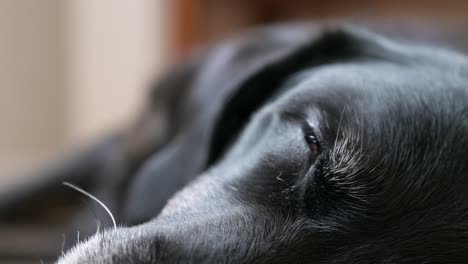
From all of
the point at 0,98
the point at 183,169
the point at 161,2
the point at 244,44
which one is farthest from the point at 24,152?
the point at 183,169

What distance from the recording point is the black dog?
0.91 meters

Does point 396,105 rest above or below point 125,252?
above

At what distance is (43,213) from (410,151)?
1727mm

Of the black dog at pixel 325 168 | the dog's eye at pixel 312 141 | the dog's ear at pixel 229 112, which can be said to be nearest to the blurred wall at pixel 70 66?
the dog's ear at pixel 229 112

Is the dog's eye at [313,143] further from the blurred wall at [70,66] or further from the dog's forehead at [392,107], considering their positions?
the blurred wall at [70,66]

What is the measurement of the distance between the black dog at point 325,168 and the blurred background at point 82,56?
1940 mm

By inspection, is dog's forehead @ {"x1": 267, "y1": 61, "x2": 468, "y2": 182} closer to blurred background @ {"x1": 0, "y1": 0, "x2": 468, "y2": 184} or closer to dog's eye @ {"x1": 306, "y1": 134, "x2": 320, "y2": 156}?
dog's eye @ {"x1": 306, "y1": 134, "x2": 320, "y2": 156}

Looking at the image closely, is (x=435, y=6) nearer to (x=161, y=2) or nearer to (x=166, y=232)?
(x=161, y=2)

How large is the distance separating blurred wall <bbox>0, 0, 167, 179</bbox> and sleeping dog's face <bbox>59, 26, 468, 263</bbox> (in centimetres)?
233

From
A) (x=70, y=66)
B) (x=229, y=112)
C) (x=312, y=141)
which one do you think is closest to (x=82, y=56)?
(x=70, y=66)

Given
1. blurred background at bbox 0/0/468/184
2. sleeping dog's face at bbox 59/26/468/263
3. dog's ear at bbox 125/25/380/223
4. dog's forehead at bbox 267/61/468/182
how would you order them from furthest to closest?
1. blurred background at bbox 0/0/468/184
2. dog's ear at bbox 125/25/380/223
3. dog's forehead at bbox 267/61/468/182
4. sleeping dog's face at bbox 59/26/468/263

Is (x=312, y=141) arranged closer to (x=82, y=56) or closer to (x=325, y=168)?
(x=325, y=168)

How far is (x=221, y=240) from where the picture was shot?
35.0 inches

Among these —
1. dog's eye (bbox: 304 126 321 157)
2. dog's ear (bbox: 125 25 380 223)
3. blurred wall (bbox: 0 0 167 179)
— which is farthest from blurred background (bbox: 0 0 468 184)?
dog's eye (bbox: 304 126 321 157)
